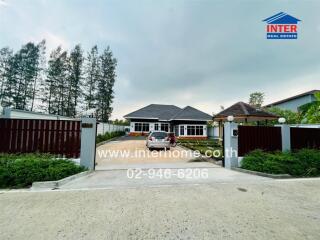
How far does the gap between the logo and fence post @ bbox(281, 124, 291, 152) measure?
5.46 metres

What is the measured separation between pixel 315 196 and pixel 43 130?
9959mm

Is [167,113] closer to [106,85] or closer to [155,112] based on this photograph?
[155,112]

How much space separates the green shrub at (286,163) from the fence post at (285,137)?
50 cm

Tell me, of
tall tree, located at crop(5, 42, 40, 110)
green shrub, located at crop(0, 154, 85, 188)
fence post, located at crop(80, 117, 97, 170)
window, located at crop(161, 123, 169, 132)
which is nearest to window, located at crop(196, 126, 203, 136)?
window, located at crop(161, 123, 169, 132)

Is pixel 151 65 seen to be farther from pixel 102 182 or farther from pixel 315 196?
pixel 315 196

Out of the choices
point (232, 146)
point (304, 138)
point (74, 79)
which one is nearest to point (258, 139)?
point (232, 146)

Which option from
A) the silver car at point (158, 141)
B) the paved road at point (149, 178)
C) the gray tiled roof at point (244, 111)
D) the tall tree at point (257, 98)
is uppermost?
the tall tree at point (257, 98)

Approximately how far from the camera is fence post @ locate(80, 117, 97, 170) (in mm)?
7410

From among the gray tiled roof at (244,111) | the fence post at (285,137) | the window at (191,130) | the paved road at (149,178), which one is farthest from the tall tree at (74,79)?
the fence post at (285,137)

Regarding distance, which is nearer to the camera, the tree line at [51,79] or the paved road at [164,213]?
the paved road at [164,213]

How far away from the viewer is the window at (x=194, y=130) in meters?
30.3

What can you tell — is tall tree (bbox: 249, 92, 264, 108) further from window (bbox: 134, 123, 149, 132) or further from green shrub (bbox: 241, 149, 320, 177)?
green shrub (bbox: 241, 149, 320, 177)

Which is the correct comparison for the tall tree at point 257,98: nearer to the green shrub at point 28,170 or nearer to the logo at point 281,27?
the logo at point 281,27

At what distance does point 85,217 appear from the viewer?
3459 millimetres
